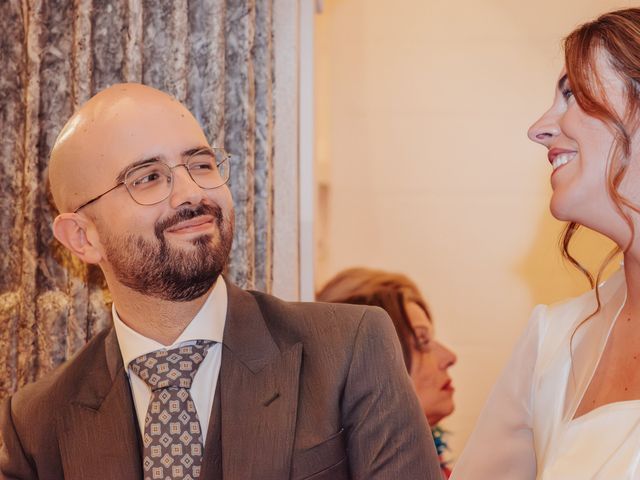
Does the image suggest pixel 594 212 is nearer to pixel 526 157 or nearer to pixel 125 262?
pixel 125 262

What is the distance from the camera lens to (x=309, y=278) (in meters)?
2.51

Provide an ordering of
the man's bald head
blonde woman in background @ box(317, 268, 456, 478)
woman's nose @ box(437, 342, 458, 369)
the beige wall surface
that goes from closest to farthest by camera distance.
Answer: the man's bald head → blonde woman in background @ box(317, 268, 456, 478) → woman's nose @ box(437, 342, 458, 369) → the beige wall surface

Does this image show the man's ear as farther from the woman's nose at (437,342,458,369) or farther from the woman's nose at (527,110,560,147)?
the woman's nose at (437,342,458,369)

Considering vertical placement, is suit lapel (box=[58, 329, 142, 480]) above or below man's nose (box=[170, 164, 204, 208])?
below

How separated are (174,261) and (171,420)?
1.08 ft

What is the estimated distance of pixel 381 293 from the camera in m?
4.27

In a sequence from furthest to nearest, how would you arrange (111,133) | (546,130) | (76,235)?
(76,235), (111,133), (546,130)

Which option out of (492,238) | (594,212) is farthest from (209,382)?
(492,238)

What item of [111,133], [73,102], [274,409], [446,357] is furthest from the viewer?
[446,357]

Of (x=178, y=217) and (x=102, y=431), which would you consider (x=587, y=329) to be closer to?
(x=178, y=217)

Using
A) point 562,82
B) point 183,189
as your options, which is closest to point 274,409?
point 183,189

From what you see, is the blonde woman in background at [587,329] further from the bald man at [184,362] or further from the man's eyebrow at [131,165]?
the man's eyebrow at [131,165]

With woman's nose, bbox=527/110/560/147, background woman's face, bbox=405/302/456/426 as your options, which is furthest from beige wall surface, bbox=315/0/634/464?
woman's nose, bbox=527/110/560/147

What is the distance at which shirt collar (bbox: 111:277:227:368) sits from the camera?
1.88 meters
